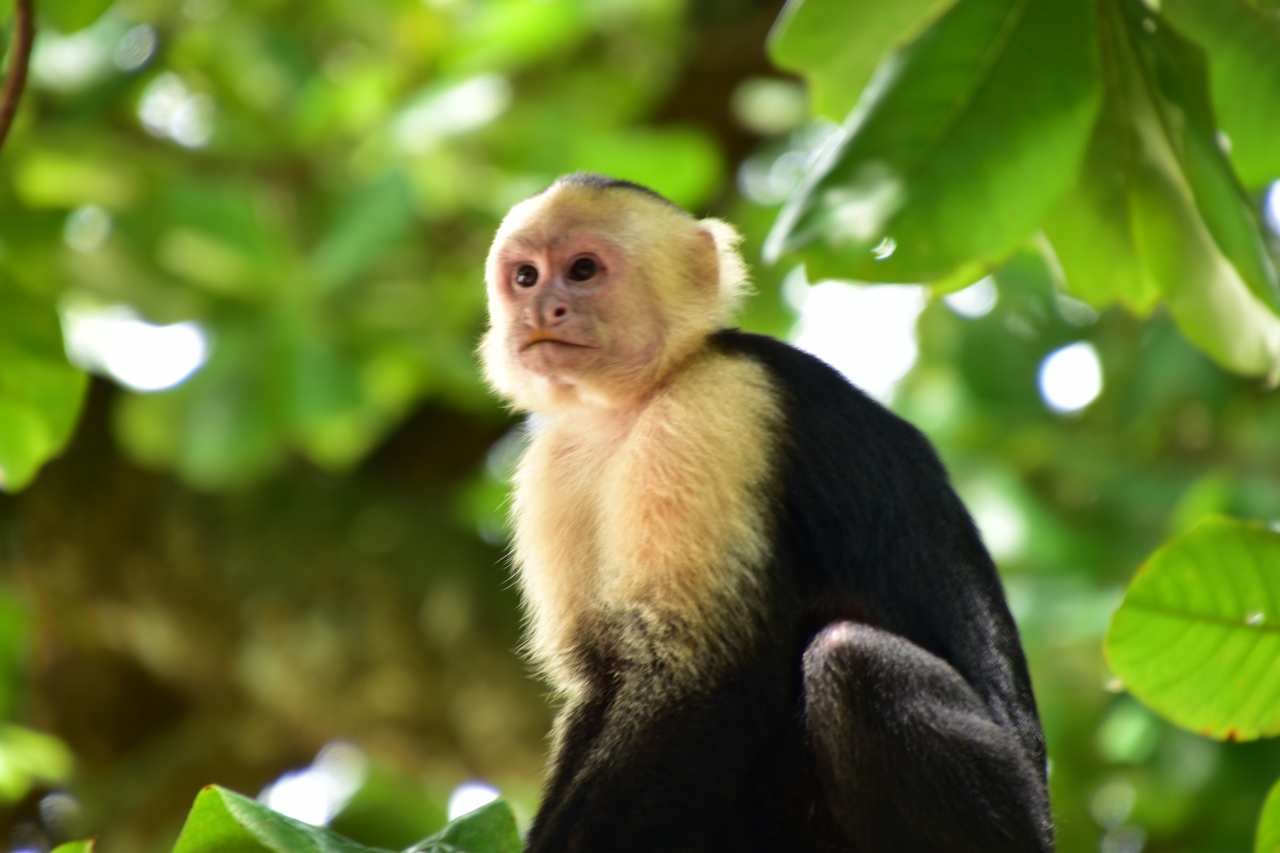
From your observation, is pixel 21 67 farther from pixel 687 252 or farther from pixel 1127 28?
pixel 1127 28

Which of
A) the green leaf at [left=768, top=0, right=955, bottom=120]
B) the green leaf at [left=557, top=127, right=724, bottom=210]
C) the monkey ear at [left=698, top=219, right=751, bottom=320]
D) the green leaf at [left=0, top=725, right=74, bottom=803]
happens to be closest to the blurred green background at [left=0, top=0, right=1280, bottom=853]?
the green leaf at [left=557, top=127, right=724, bottom=210]

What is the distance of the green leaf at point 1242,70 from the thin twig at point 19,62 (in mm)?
1779

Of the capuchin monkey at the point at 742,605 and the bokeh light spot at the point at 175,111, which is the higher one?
the bokeh light spot at the point at 175,111

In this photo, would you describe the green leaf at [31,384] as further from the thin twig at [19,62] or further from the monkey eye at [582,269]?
the monkey eye at [582,269]

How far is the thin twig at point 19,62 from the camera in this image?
6.87ft

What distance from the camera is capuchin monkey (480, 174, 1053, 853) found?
7.45 feet

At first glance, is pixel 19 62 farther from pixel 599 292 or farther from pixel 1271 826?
pixel 1271 826

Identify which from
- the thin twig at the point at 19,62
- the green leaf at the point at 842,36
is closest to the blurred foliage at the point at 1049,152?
the green leaf at the point at 842,36

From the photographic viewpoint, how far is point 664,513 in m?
2.56

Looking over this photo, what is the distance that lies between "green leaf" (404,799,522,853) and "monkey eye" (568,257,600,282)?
1.44 m

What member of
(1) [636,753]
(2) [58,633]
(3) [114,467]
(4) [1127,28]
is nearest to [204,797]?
(1) [636,753]

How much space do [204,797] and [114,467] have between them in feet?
15.8

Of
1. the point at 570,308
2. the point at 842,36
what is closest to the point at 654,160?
the point at 570,308

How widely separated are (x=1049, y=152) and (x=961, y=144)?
14 centimetres
